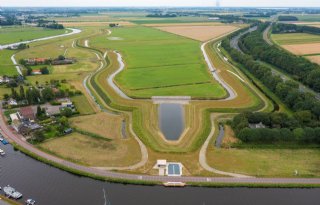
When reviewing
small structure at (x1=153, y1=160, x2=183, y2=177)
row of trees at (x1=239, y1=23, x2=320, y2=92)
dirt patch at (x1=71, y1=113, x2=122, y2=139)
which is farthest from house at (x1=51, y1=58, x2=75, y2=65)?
small structure at (x1=153, y1=160, x2=183, y2=177)

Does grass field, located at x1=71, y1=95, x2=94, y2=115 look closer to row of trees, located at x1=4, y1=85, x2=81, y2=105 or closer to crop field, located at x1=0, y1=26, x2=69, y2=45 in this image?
row of trees, located at x1=4, y1=85, x2=81, y2=105

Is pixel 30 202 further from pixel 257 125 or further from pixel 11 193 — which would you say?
pixel 257 125

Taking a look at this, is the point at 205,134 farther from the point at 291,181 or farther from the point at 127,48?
the point at 127,48

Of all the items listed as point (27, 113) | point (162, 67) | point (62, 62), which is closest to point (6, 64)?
point (62, 62)

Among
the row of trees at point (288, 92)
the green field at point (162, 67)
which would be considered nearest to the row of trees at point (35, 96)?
the green field at point (162, 67)

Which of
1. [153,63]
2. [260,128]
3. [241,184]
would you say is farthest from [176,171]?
[153,63]
